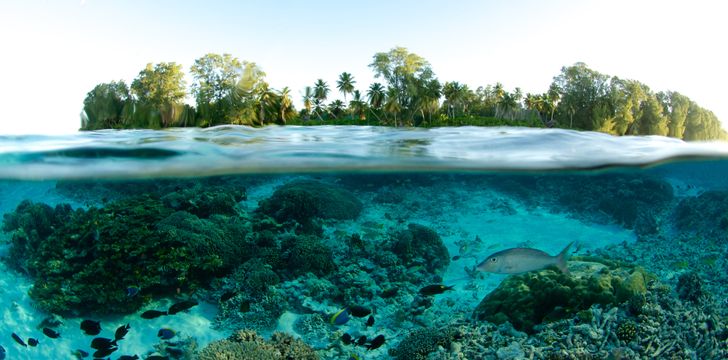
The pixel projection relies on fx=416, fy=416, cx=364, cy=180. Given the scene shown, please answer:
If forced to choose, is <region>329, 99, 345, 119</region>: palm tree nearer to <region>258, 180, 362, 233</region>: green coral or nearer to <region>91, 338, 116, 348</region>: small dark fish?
<region>258, 180, 362, 233</region>: green coral

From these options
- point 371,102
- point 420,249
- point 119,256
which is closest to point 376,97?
point 371,102

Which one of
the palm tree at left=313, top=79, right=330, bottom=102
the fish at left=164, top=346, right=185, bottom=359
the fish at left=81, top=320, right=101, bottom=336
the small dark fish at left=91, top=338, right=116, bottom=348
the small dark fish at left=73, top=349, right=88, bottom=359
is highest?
the palm tree at left=313, top=79, right=330, bottom=102

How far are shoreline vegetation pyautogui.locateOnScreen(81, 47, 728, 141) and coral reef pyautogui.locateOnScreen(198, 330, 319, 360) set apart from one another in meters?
5.76

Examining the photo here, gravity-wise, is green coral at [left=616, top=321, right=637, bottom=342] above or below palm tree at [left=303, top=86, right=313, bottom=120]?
below

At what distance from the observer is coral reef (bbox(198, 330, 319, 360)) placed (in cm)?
704

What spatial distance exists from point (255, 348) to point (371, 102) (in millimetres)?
10477

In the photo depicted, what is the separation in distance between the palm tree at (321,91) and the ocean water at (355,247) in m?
1.69

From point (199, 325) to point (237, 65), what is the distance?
6.13m

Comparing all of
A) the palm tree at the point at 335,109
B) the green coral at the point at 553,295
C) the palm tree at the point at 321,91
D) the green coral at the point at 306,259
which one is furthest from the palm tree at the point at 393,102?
the green coral at the point at 553,295

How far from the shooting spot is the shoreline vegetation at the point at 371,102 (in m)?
10.0

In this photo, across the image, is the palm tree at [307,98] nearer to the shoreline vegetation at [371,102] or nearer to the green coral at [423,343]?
the shoreline vegetation at [371,102]

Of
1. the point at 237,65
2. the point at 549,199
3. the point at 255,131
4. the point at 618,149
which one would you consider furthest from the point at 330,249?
the point at 549,199

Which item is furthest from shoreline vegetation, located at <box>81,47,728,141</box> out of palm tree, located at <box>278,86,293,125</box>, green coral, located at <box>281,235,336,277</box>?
green coral, located at <box>281,235,336,277</box>

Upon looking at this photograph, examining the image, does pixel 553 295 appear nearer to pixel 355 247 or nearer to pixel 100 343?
pixel 355 247
